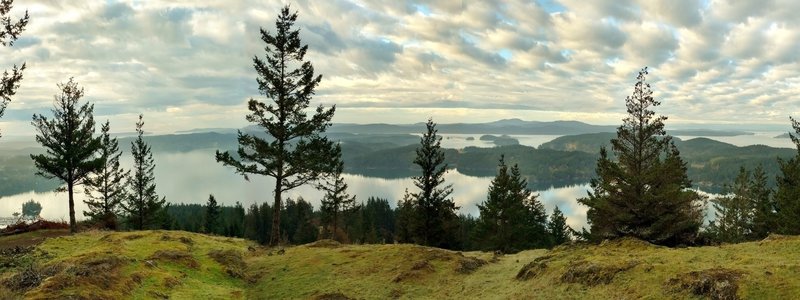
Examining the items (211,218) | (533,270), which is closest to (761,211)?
(533,270)

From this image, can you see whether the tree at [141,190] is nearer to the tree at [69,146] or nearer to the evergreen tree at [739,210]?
the tree at [69,146]

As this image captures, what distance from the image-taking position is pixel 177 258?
19375 mm

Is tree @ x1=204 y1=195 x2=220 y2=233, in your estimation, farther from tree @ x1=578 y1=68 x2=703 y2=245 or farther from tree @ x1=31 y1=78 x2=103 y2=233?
tree @ x1=578 y1=68 x2=703 y2=245

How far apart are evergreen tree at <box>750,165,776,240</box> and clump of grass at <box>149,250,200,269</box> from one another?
164 ft

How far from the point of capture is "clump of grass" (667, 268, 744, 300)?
10219 millimetres

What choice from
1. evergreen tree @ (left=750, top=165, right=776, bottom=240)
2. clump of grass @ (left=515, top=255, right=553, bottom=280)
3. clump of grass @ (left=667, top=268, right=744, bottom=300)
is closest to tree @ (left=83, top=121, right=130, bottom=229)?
clump of grass @ (left=515, top=255, right=553, bottom=280)

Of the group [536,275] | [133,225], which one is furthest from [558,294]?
[133,225]

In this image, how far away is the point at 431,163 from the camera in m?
44.2

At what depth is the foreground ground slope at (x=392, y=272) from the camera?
11469 mm

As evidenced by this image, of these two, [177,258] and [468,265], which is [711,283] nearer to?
[468,265]

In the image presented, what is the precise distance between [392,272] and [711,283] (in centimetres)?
1196

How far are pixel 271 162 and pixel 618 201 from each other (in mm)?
23466

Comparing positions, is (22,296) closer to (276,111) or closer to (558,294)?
(558,294)

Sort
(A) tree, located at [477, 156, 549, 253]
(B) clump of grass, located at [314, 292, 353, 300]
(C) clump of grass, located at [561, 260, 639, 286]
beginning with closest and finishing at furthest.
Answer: (C) clump of grass, located at [561, 260, 639, 286] → (B) clump of grass, located at [314, 292, 353, 300] → (A) tree, located at [477, 156, 549, 253]
